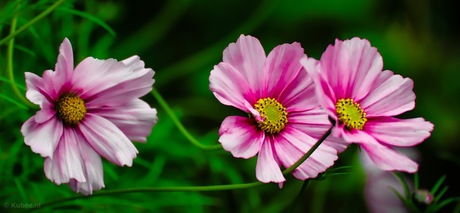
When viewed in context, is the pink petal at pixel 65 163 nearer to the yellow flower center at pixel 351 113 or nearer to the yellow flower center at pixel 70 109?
the yellow flower center at pixel 70 109

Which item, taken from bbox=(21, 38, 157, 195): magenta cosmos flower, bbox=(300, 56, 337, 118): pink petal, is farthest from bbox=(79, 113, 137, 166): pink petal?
bbox=(300, 56, 337, 118): pink petal

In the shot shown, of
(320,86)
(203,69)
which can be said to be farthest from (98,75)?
(203,69)

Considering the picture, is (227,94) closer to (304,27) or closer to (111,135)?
(111,135)

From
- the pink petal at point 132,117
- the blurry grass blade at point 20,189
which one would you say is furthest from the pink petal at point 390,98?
the blurry grass blade at point 20,189

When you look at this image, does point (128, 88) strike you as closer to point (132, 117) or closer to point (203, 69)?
point (132, 117)

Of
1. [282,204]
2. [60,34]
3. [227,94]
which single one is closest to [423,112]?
[282,204]

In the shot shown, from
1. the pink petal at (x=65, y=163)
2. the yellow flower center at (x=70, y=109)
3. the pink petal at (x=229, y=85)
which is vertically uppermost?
the yellow flower center at (x=70, y=109)
